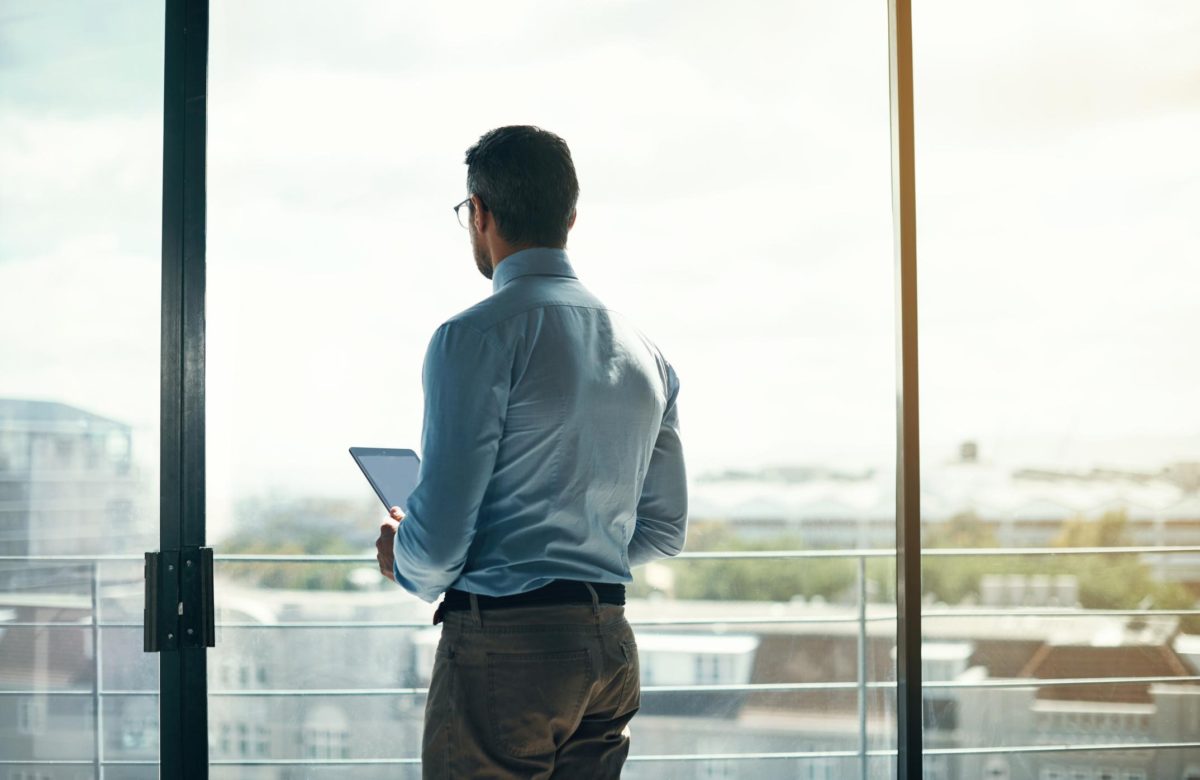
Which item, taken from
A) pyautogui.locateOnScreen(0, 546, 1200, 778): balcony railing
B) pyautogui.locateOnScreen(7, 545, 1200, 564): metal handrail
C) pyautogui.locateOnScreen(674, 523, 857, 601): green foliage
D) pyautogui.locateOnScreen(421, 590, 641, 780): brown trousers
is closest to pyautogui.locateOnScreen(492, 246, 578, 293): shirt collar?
pyautogui.locateOnScreen(421, 590, 641, 780): brown trousers

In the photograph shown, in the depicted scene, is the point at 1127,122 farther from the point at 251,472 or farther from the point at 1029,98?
the point at 251,472

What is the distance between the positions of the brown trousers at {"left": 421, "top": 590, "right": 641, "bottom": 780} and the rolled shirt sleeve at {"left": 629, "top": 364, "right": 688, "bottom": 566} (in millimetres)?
183

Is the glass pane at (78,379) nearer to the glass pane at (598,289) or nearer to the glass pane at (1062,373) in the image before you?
the glass pane at (598,289)

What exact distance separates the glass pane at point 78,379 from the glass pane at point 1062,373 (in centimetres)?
108

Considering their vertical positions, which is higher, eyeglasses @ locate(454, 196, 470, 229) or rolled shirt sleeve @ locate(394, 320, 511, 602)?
eyeglasses @ locate(454, 196, 470, 229)

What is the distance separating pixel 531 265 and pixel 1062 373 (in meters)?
0.94

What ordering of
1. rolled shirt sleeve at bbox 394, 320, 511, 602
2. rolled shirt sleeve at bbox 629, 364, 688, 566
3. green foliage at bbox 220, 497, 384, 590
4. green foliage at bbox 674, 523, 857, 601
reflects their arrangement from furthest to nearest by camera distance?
1. green foliage at bbox 674, 523, 857, 601
2. green foliage at bbox 220, 497, 384, 590
3. rolled shirt sleeve at bbox 629, 364, 688, 566
4. rolled shirt sleeve at bbox 394, 320, 511, 602

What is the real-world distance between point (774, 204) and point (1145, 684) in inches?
45.1

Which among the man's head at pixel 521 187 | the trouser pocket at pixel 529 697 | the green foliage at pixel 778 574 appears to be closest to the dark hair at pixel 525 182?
the man's head at pixel 521 187

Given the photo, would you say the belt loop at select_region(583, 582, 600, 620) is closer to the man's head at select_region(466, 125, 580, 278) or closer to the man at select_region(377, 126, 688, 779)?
the man at select_region(377, 126, 688, 779)

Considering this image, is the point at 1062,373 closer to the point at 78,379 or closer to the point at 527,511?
the point at 527,511

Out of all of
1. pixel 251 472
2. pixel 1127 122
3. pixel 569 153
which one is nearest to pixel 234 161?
pixel 251 472

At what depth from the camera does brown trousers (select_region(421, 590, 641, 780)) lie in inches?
33.7

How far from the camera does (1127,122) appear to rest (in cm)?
148
